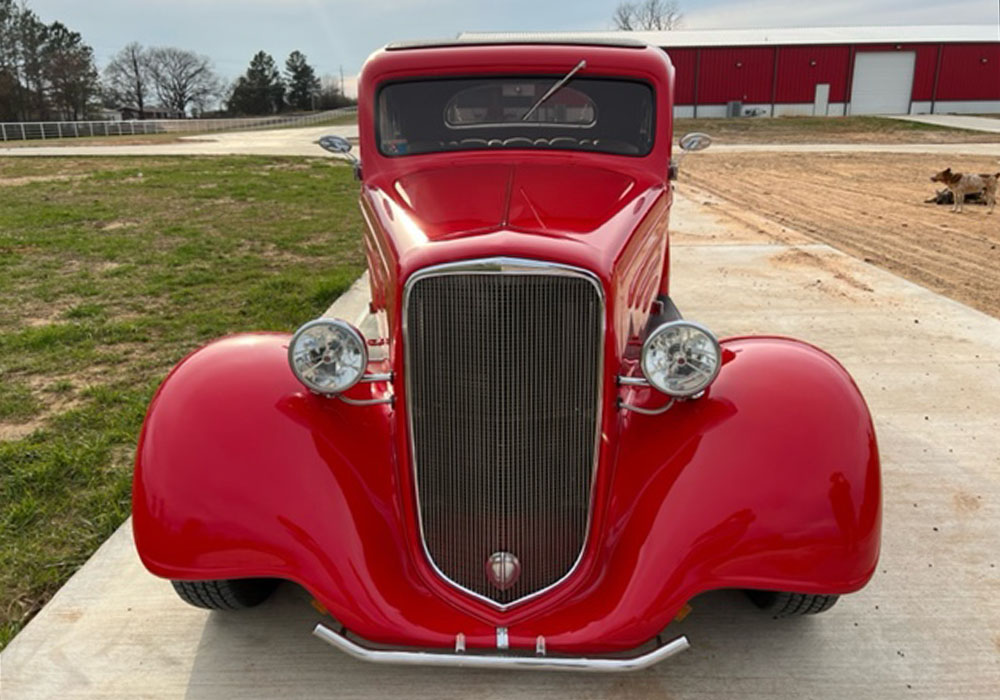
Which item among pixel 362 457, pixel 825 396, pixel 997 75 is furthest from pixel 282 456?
pixel 997 75

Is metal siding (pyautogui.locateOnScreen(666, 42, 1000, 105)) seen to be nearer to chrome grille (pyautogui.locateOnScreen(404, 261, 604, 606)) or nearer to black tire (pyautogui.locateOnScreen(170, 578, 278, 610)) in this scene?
chrome grille (pyautogui.locateOnScreen(404, 261, 604, 606))

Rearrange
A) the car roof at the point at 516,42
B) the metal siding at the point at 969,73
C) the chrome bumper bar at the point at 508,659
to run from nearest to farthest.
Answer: the chrome bumper bar at the point at 508,659
the car roof at the point at 516,42
the metal siding at the point at 969,73

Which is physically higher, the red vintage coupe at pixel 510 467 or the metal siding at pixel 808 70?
the metal siding at pixel 808 70

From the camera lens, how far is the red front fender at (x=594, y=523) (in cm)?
229

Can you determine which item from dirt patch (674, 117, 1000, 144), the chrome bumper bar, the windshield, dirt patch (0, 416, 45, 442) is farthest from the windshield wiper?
dirt patch (674, 117, 1000, 144)

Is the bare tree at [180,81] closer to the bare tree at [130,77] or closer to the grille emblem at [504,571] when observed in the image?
the bare tree at [130,77]

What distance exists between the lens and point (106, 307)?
21.2ft

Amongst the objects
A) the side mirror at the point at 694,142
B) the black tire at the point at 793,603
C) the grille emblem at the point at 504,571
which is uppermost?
the side mirror at the point at 694,142

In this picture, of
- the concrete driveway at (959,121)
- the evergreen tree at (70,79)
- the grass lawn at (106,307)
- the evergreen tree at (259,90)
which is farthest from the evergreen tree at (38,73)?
the concrete driveway at (959,121)

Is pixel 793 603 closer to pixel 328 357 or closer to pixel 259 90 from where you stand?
pixel 328 357

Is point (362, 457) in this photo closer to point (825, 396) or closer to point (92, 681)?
point (92, 681)

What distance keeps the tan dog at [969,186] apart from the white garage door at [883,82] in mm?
33092

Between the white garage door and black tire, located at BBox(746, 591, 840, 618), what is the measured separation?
45.0 m

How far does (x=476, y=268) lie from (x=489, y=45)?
2.14m
